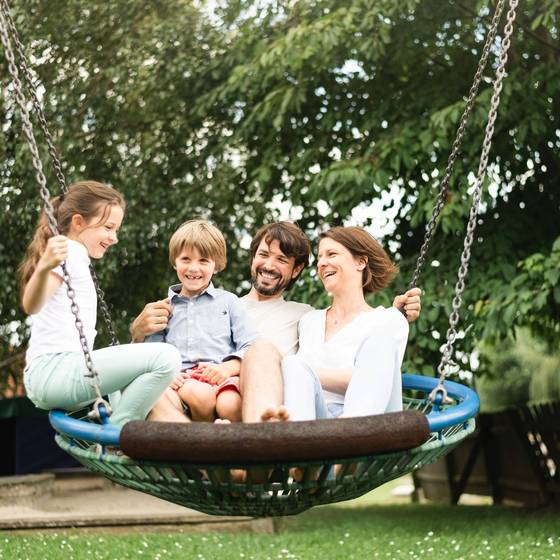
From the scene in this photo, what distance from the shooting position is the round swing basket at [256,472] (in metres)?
2.10

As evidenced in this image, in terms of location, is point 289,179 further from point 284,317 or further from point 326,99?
point 284,317

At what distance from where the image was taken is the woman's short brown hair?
2848mm

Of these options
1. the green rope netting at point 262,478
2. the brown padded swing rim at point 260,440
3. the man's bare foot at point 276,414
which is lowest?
the green rope netting at point 262,478

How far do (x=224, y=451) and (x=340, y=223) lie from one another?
14.9 ft

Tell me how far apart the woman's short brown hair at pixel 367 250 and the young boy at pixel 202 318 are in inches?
14.7

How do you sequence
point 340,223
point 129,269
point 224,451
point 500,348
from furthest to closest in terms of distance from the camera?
point 500,348 → point 129,269 → point 340,223 → point 224,451

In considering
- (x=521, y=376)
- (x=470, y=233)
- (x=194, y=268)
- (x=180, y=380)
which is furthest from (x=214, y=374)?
(x=521, y=376)

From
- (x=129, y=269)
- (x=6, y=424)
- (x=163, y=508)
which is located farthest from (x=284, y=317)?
(x=6, y=424)

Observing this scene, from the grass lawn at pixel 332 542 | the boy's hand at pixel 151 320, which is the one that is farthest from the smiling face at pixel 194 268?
the grass lawn at pixel 332 542

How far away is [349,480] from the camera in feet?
7.44

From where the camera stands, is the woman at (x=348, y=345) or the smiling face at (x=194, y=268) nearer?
the woman at (x=348, y=345)

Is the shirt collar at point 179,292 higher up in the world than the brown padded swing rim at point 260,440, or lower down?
higher up

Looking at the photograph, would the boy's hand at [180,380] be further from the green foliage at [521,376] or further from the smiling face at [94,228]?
the green foliage at [521,376]

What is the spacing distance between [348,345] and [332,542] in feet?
14.5
